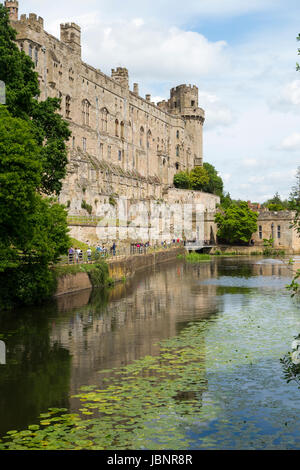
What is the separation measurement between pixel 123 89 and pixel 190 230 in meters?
24.9

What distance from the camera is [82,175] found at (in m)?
61.1

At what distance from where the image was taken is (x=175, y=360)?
55.2 feet

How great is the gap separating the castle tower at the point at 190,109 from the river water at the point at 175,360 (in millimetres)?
Result: 84236

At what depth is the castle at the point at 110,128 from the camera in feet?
178

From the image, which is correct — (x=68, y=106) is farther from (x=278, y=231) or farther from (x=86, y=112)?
(x=278, y=231)

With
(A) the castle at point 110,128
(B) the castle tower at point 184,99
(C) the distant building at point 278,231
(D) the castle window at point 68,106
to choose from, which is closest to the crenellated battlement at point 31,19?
(A) the castle at point 110,128

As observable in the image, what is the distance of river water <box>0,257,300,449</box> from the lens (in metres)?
11.4

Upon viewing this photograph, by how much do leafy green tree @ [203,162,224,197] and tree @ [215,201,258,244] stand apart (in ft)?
88.6

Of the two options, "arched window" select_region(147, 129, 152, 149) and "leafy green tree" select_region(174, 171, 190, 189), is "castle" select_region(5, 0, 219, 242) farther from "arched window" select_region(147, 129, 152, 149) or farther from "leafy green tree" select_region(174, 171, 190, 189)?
"leafy green tree" select_region(174, 171, 190, 189)

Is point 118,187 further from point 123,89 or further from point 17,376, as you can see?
point 17,376

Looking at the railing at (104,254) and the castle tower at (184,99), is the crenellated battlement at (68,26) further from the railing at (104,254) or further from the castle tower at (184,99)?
the castle tower at (184,99)

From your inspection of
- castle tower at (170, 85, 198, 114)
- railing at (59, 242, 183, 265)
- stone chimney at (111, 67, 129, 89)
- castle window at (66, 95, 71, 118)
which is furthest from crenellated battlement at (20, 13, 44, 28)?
castle tower at (170, 85, 198, 114)

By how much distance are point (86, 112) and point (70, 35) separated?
10204mm
